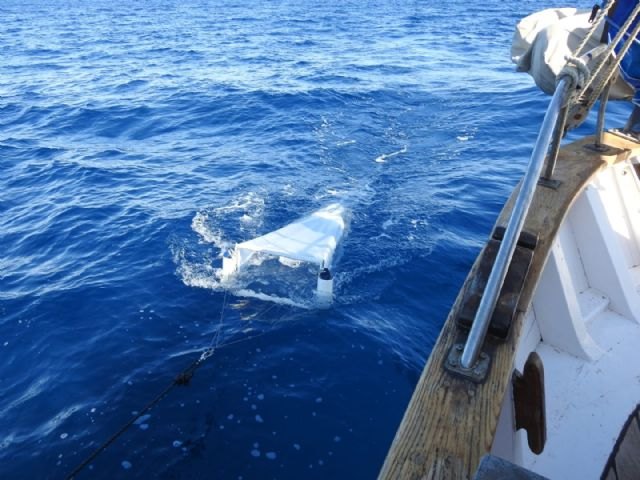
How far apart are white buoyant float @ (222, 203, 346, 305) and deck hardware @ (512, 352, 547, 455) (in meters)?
5.53

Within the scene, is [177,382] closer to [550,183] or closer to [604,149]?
[550,183]

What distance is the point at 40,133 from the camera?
17.1m

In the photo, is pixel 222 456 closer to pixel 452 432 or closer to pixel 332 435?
pixel 332 435

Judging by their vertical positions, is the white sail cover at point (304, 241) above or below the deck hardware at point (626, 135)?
below

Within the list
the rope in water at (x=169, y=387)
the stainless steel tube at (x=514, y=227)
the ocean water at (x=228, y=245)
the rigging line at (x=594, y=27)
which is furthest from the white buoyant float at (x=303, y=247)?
the stainless steel tube at (x=514, y=227)

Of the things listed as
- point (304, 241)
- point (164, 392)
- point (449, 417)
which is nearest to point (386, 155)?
point (304, 241)

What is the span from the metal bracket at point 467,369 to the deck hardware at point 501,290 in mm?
160

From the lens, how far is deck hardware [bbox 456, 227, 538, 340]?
2.47 m

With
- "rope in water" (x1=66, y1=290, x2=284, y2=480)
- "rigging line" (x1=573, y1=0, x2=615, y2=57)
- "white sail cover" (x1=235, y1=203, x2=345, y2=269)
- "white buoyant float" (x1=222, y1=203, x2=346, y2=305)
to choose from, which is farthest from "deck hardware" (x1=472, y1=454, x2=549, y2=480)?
"white sail cover" (x1=235, y1=203, x2=345, y2=269)

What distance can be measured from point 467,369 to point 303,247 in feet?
21.8

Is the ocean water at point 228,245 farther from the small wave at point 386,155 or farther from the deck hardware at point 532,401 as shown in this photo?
the deck hardware at point 532,401

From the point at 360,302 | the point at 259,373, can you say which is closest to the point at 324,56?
the point at 360,302

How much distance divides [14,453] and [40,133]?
14.4 m

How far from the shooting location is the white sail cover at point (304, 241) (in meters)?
8.58
